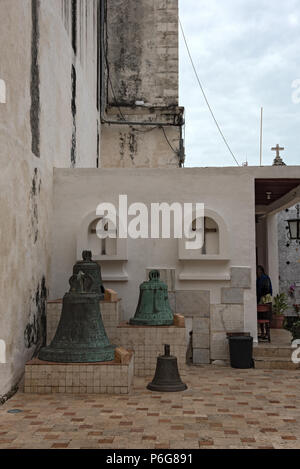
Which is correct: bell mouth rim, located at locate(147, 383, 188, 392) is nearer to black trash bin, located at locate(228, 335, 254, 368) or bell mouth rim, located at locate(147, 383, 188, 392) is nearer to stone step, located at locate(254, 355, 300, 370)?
black trash bin, located at locate(228, 335, 254, 368)

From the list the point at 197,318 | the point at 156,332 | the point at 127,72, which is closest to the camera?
the point at 156,332

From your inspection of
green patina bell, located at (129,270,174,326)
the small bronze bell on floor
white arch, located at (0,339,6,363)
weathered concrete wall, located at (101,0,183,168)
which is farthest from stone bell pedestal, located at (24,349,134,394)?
weathered concrete wall, located at (101,0,183,168)

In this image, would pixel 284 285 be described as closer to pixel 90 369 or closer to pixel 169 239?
pixel 169 239

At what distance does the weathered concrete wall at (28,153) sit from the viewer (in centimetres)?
681

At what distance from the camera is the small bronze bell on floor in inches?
278

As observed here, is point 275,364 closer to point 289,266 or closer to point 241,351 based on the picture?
point 241,351

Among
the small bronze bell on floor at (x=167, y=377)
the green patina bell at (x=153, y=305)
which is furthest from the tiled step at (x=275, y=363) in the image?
the small bronze bell on floor at (x=167, y=377)

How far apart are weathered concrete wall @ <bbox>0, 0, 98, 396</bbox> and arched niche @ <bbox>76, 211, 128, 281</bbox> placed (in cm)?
57

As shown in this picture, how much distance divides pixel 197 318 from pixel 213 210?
1.78m

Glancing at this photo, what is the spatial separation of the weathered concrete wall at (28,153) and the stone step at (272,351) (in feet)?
11.1

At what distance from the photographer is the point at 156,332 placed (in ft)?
26.7

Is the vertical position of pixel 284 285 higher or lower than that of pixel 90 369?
higher

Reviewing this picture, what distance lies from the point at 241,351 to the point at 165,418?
3208 millimetres
